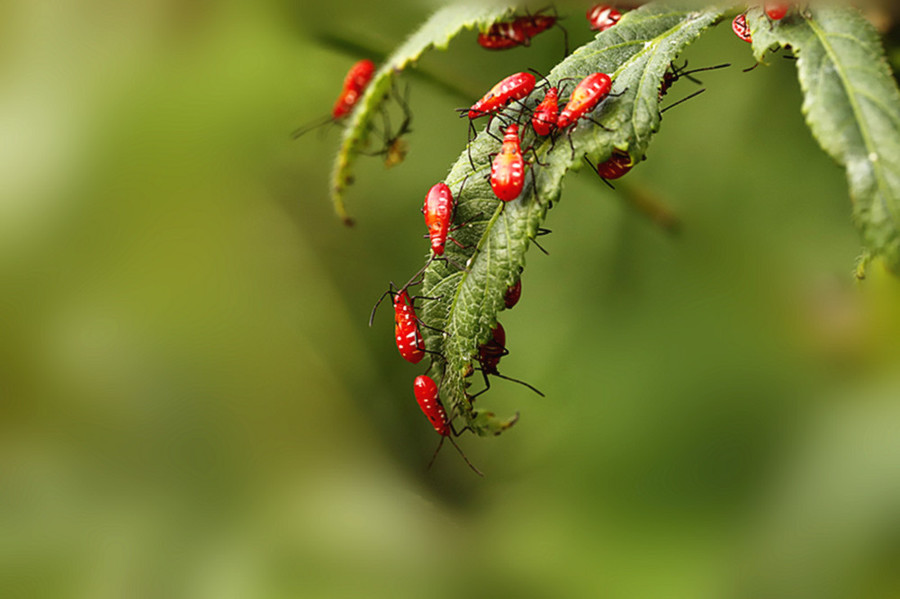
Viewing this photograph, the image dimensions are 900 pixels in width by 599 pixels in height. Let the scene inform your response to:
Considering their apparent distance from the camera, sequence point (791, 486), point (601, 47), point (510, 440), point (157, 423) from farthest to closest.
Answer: point (157, 423)
point (510, 440)
point (791, 486)
point (601, 47)

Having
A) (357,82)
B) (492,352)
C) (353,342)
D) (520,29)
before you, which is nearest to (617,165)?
(492,352)

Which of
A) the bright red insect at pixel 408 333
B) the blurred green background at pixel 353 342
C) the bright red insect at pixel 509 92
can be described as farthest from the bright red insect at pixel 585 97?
the blurred green background at pixel 353 342

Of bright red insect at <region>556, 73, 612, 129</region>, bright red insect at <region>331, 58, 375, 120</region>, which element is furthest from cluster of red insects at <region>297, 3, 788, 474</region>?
bright red insect at <region>331, 58, 375, 120</region>

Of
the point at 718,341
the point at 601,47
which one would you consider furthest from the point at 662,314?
the point at 601,47

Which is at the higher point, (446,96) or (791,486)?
(446,96)

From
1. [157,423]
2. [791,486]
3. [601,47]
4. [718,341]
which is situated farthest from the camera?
[157,423]

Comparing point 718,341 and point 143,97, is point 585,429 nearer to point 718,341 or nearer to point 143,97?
point 718,341

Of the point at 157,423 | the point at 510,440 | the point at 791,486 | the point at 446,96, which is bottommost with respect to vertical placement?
the point at 157,423
